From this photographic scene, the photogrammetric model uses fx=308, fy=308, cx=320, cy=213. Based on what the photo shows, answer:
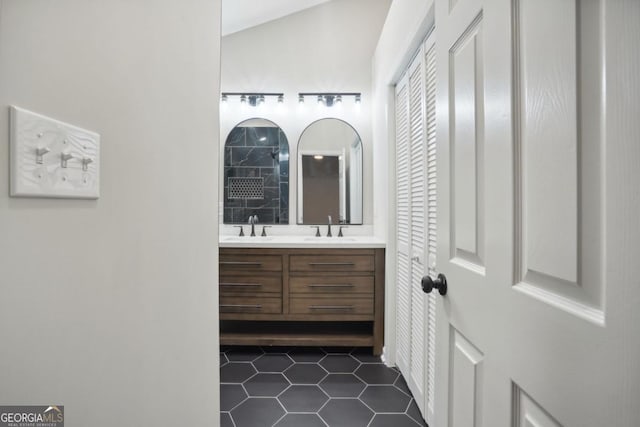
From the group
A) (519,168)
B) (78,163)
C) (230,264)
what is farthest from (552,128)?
(230,264)

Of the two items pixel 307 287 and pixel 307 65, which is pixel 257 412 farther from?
pixel 307 65

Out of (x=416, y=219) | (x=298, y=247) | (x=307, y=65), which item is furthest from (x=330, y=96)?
(x=416, y=219)

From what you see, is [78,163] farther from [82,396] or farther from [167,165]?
[82,396]

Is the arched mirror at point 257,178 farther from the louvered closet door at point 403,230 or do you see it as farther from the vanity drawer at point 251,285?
the louvered closet door at point 403,230

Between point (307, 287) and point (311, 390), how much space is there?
68 cm

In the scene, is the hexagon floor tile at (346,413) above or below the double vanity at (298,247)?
below

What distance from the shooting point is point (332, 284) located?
91.4 inches

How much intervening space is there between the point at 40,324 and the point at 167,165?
445mm

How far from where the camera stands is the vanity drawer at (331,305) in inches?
90.9

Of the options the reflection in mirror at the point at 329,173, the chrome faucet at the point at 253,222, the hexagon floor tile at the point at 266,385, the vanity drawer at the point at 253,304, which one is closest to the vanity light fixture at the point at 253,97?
the reflection in mirror at the point at 329,173

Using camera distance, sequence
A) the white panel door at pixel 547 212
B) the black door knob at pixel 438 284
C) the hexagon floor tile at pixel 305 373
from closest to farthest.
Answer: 1. the white panel door at pixel 547 212
2. the black door knob at pixel 438 284
3. the hexagon floor tile at pixel 305 373

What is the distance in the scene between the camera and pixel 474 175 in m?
0.77

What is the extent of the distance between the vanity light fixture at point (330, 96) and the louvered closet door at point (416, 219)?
834mm

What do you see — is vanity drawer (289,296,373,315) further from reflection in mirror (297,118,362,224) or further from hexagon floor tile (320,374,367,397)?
reflection in mirror (297,118,362,224)
